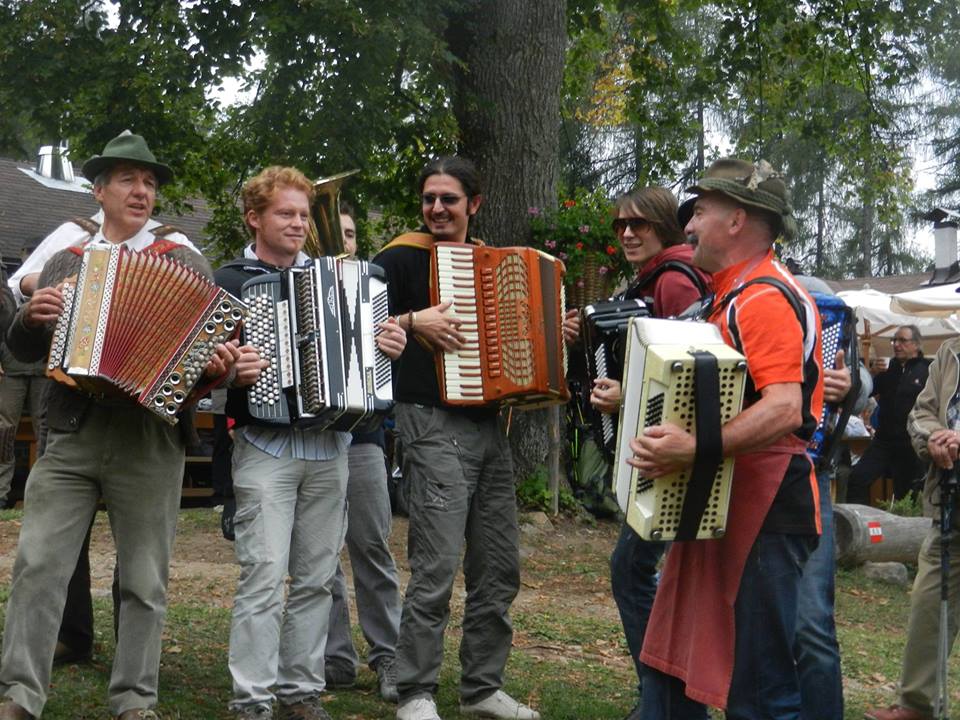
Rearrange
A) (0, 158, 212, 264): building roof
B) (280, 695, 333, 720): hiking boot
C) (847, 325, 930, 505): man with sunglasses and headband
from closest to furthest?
(280, 695, 333, 720): hiking boot → (847, 325, 930, 505): man with sunglasses and headband → (0, 158, 212, 264): building roof

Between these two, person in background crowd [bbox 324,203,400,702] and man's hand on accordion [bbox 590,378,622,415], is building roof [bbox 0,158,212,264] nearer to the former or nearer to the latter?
person in background crowd [bbox 324,203,400,702]

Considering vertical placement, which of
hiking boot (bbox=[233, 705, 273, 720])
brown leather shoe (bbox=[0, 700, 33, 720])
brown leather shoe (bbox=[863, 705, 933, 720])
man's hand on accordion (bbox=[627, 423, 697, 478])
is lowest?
brown leather shoe (bbox=[863, 705, 933, 720])

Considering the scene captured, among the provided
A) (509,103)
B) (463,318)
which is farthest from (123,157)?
(509,103)

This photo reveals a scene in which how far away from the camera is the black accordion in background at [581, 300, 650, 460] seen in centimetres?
477

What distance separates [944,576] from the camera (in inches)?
241

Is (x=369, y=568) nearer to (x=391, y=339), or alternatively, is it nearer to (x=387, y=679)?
(x=387, y=679)

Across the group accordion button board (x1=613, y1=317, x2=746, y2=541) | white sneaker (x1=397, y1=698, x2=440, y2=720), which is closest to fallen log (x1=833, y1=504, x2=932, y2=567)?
white sneaker (x1=397, y1=698, x2=440, y2=720)

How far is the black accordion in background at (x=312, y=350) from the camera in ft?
16.1

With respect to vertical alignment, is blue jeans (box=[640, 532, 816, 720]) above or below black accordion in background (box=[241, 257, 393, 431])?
below

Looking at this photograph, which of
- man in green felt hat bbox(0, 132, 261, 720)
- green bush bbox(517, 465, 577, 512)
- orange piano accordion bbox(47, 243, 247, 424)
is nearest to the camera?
orange piano accordion bbox(47, 243, 247, 424)

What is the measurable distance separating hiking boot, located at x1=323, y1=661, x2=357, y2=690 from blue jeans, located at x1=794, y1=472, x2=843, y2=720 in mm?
2110

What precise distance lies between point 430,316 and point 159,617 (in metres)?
1.60

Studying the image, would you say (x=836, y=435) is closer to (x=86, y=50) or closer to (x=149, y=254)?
(x=149, y=254)

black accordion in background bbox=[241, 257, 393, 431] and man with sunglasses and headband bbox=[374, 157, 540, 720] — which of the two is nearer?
black accordion in background bbox=[241, 257, 393, 431]
